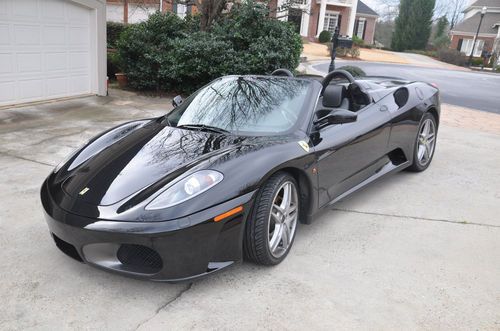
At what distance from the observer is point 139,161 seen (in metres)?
3.29

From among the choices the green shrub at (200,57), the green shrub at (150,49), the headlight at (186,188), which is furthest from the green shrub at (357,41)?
the headlight at (186,188)

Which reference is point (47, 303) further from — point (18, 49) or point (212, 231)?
point (18, 49)

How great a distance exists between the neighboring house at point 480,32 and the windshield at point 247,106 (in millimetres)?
53379

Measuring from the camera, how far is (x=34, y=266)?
10.6 feet

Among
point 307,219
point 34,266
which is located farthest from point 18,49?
point 307,219

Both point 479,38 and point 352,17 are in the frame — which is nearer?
point 352,17

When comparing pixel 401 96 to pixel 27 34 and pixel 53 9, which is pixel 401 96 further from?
pixel 53 9

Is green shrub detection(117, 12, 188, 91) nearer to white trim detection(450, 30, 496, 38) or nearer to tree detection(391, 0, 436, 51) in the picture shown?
tree detection(391, 0, 436, 51)

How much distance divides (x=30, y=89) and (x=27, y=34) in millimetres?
1073

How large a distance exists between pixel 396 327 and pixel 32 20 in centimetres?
901

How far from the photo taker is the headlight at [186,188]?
2.79 m

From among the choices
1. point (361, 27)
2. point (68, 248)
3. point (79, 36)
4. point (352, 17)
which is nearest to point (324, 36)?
point (352, 17)

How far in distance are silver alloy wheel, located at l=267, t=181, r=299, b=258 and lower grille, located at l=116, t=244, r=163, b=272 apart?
82cm

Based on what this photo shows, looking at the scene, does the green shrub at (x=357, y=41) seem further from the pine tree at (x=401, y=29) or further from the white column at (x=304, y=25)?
the pine tree at (x=401, y=29)
